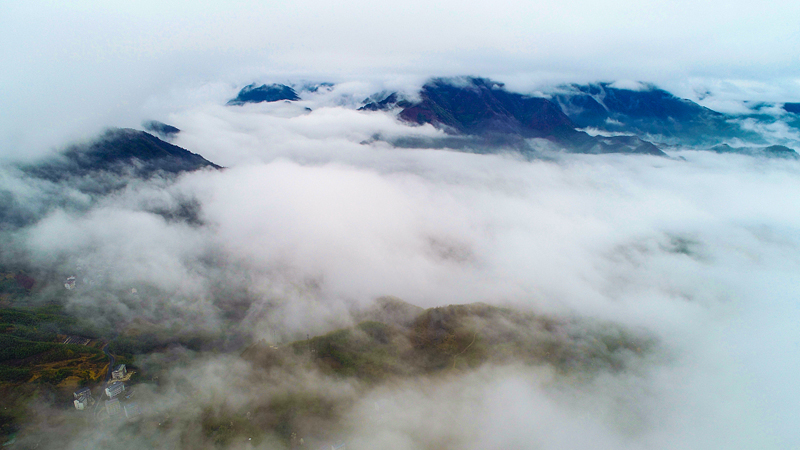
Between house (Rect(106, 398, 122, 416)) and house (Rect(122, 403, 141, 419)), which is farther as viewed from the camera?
house (Rect(106, 398, 122, 416))

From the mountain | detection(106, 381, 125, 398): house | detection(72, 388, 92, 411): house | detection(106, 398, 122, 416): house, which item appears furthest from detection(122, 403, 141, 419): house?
the mountain

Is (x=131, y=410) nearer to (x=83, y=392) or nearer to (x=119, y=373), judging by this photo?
(x=83, y=392)

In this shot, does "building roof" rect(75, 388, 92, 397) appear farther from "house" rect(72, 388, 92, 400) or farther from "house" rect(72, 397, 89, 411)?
"house" rect(72, 397, 89, 411)

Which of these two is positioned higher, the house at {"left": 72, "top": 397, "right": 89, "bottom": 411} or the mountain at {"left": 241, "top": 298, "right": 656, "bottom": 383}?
the house at {"left": 72, "top": 397, "right": 89, "bottom": 411}

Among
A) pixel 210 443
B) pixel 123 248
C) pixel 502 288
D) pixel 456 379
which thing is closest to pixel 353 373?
pixel 456 379

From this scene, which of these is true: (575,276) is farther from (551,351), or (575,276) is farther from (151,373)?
(151,373)
